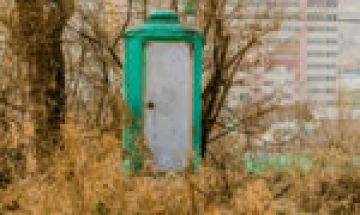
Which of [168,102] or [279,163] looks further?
[279,163]

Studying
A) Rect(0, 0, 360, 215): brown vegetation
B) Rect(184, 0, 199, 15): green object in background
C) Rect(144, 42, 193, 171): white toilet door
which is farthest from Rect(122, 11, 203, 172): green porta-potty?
Rect(184, 0, 199, 15): green object in background

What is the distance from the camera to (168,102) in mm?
5238

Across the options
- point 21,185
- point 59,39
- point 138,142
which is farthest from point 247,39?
point 21,185

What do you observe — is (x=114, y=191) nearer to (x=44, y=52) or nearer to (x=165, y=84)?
(x=165, y=84)

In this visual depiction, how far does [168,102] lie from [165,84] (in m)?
0.12

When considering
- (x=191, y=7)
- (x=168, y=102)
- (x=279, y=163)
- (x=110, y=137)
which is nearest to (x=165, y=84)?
(x=168, y=102)

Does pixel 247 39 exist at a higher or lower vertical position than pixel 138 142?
higher

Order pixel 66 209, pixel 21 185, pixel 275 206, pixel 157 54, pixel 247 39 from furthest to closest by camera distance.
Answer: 1. pixel 247 39
2. pixel 157 54
3. pixel 21 185
4. pixel 275 206
5. pixel 66 209

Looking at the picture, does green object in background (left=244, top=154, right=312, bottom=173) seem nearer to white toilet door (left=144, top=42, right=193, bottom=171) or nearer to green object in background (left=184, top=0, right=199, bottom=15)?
white toilet door (left=144, top=42, right=193, bottom=171)

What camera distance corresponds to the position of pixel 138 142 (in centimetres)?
471

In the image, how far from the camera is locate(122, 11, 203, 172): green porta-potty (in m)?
5.16

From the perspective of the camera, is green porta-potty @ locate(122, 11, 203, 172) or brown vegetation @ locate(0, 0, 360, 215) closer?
brown vegetation @ locate(0, 0, 360, 215)

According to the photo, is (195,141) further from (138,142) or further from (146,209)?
(146,209)

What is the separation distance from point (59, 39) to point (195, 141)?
95.1 inches
